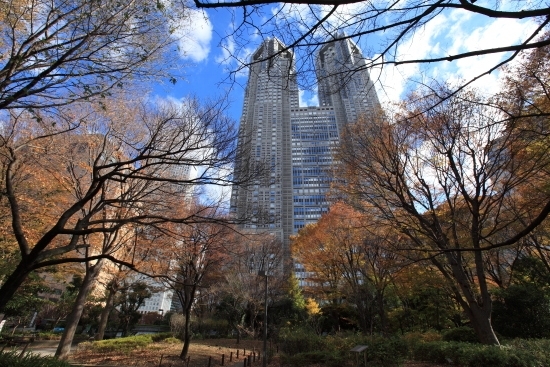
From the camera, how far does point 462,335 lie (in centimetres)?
1138

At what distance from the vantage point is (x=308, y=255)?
19672 millimetres

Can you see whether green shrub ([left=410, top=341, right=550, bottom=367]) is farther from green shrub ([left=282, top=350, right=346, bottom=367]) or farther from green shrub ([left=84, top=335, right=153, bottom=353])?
green shrub ([left=84, top=335, right=153, bottom=353])

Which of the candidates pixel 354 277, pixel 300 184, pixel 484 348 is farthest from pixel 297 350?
pixel 300 184

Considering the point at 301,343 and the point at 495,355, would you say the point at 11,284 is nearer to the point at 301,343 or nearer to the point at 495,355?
the point at 495,355

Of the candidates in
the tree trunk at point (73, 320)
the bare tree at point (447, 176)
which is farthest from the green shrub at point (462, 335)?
the tree trunk at point (73, 320)

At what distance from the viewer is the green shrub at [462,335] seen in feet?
36.1

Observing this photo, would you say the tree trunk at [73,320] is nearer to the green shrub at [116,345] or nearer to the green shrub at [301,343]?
the green shrub at [116,345]

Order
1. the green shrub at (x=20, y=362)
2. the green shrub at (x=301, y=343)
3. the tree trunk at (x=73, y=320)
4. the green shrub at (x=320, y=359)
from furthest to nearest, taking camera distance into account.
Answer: the green shrub at (x=301, y=343) → the green shrub at (x=320, y=359) → the tree trunk at (x=73, y=320) → the green shrub at (x=20, y=362)

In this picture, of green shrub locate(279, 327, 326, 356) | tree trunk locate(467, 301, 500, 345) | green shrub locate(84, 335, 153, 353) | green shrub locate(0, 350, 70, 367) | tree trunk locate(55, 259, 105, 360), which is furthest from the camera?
green shrub locate(84, 335, 153, 353)

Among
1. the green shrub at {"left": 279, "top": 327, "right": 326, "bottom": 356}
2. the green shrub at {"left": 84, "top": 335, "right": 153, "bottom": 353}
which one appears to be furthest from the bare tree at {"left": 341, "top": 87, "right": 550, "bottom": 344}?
the green shrub at {"left": 84, "top": 335, "right": 153, "bottom": 353}

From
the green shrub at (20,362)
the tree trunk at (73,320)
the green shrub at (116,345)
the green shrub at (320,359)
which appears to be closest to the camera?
the green shrub at (20,362)

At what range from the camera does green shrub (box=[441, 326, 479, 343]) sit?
11.0m

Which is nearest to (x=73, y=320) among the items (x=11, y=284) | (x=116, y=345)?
(x=116, y=345)

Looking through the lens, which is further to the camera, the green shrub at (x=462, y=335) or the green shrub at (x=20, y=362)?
the green shrub at (x=462, y=335)
